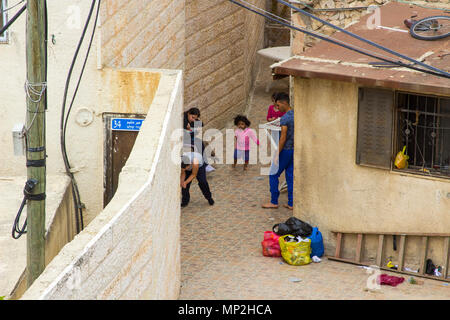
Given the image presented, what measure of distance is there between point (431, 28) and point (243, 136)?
397 cm

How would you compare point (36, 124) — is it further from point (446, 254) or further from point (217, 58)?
point (217, 58)

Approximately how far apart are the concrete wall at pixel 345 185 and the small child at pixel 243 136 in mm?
2666

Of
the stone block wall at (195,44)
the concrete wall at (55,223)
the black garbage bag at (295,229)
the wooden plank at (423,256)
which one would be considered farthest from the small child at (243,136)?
the wooden plank at (423,256)

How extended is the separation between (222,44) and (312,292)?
7.48 metres

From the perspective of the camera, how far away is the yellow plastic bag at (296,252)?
33.8 feet

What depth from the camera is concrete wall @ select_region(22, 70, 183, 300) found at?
5.16 metres

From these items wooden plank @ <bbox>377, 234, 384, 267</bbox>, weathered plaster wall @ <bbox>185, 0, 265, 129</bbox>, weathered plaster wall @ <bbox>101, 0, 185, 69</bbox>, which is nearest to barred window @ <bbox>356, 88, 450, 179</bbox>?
wooden plank @ <bbox>377, 234, 384, 267</bbox>

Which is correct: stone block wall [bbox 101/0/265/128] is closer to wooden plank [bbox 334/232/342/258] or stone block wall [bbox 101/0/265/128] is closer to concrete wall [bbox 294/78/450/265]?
concrete wall [bbox 294/78/450/265]

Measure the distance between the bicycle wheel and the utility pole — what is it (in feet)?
16.3

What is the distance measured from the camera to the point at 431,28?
1052cm

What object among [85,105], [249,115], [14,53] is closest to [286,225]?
[85,105]

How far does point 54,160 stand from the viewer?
11320 mm

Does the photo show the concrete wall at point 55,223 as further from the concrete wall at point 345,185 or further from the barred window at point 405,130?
the barred window at point 405,130

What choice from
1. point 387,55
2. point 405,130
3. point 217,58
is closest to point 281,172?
point 405,130
